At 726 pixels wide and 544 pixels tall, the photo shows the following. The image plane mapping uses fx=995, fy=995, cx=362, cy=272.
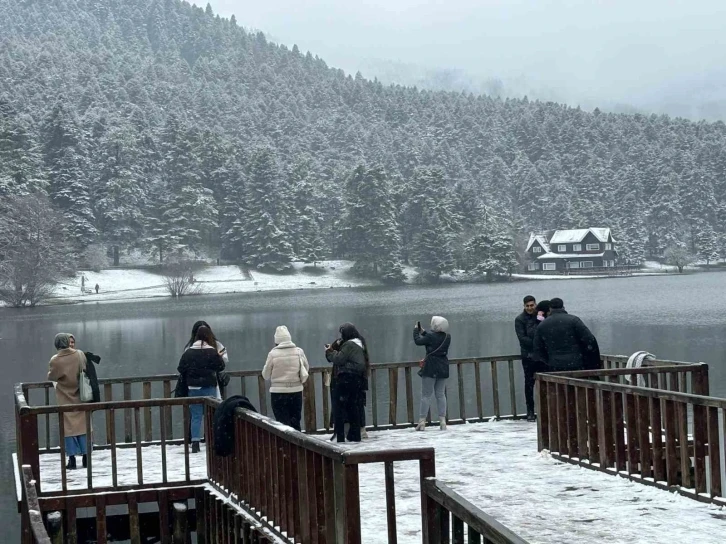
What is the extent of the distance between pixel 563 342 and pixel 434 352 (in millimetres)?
2416

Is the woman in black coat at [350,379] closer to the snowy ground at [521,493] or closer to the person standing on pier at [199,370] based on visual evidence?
the snowy ground at [521,493]

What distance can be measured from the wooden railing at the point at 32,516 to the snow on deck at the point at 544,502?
203 centimetres

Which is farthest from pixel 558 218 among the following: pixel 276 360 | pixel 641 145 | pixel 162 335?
pixel 276 360

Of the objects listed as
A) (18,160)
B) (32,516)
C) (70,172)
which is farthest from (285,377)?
(70,172)

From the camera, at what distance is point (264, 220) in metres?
118

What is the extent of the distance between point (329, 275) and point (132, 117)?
4402 cm

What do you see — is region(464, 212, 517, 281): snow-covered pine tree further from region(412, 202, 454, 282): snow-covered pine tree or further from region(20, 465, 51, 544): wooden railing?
region(20, 465, 51, 544): wooden railing

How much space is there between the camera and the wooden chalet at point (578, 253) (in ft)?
487

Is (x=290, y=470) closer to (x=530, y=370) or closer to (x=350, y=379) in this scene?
(x=350, y=379)

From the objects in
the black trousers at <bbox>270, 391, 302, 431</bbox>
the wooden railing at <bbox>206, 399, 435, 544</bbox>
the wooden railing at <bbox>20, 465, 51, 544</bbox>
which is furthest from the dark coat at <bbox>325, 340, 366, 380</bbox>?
the wooden railing at <bbox>20, 465, 51, 544</bbox>

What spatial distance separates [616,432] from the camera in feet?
31.4

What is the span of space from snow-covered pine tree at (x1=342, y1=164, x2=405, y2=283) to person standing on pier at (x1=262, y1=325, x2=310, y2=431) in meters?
108

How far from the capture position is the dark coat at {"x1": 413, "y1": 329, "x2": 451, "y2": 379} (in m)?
13.9

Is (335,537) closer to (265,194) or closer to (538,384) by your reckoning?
(538,384)
